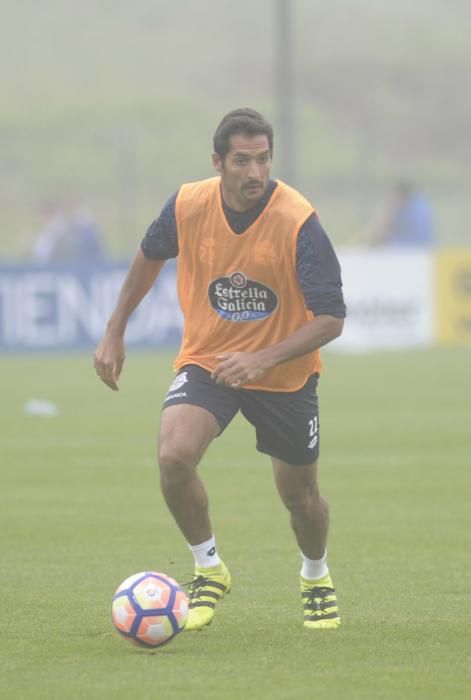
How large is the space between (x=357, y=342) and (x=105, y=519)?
1599 cm

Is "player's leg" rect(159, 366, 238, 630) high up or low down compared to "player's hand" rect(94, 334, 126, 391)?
down

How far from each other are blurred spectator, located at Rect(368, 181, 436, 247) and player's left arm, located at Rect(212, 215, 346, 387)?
21044 mm

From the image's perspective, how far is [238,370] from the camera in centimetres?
748

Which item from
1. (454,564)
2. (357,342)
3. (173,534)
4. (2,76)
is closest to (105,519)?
(173,534)

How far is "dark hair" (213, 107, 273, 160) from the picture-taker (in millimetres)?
7750

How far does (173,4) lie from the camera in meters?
75.9

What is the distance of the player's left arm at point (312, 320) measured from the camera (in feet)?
24.6

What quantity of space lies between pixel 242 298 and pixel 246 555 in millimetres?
2618

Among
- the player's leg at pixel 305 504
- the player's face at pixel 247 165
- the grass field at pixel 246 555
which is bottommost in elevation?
the grass field at pixel 246 555

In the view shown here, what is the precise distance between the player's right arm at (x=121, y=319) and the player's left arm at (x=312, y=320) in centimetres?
66

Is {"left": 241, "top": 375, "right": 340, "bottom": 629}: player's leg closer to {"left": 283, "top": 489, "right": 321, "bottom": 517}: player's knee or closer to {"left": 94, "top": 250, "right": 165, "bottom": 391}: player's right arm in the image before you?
{"left": 283, "top": 489, "right": 321, "bottom": 517}: player's knee

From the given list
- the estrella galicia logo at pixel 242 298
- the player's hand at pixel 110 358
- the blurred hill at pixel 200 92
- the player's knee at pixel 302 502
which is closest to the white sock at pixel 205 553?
the player's knee at pixel 302 502

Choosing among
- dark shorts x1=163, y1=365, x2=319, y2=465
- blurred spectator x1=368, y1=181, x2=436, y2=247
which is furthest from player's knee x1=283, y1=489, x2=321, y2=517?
blurred spectator x1=368, y1=181, x2=436, y2=247

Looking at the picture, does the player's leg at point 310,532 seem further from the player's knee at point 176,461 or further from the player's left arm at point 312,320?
the player's left arm at point 312,320
